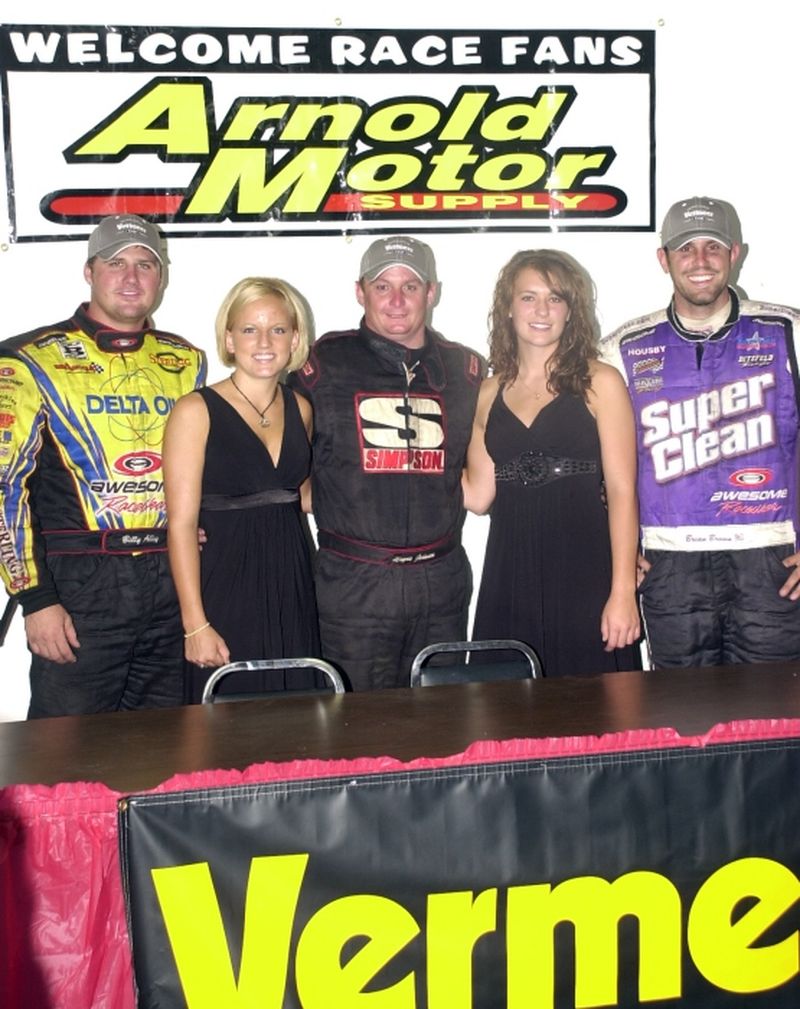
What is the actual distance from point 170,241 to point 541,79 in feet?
4.17

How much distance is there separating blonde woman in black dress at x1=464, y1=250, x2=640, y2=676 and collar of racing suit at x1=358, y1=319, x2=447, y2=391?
0.18 meters

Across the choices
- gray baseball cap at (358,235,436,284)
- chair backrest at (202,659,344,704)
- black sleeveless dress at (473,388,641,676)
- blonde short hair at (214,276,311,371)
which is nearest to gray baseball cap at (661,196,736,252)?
black sleeveless dress at (473,388,641,676)

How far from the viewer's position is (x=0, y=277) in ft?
11.8

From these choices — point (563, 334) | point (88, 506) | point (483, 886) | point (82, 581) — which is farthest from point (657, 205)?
point (483, 886)

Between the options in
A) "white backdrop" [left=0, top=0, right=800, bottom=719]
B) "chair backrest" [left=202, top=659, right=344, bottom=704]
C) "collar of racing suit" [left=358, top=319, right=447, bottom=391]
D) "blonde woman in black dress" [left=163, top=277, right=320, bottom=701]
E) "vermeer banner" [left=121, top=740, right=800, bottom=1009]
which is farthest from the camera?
"white backdrop" [left=0, top=0, right=800, bottom=719]

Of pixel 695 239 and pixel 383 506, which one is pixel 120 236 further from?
pixel 695 239

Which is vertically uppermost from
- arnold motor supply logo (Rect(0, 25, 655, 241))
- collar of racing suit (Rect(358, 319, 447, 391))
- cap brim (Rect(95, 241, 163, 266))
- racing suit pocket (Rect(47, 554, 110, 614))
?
arnold motor supply logo (Rect(0, 25, 655, 241))

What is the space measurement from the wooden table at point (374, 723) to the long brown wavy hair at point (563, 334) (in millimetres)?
949

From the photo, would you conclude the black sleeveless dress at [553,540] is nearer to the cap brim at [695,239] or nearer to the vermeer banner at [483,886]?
the cap brim at [695,239]

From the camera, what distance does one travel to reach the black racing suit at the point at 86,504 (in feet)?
10.3

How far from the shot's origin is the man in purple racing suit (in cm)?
327

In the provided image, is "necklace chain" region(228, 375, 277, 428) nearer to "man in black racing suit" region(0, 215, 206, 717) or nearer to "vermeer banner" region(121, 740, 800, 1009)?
"man in black racing suit" region(0, 215, 206, 717)

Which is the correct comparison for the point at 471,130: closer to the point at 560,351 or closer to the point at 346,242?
the point at 346,242

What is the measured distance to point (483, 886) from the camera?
6.07 ft
